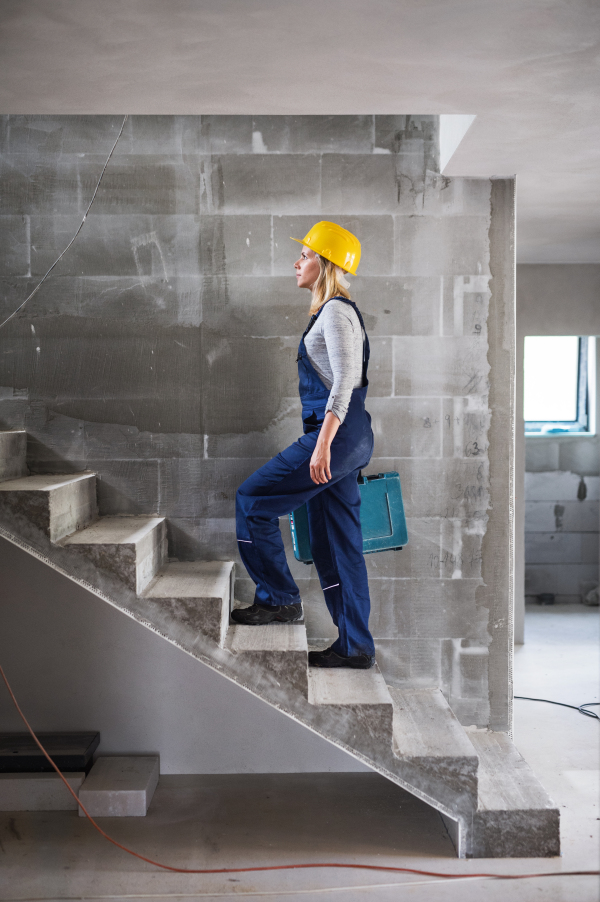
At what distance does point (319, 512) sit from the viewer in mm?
2742

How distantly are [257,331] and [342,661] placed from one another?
1.44 meters

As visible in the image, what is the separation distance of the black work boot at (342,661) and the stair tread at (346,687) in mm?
19

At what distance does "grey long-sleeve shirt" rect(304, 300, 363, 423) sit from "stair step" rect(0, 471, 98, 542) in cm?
102

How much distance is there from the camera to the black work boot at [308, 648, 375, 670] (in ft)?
9.04

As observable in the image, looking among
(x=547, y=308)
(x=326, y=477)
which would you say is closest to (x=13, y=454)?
(x=326, y=477)

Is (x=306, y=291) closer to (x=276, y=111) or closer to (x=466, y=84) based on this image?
(x=276, y=111)

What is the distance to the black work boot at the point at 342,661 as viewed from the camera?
2.76 metres

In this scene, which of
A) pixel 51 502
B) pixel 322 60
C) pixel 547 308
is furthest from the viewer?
pixel 547 308

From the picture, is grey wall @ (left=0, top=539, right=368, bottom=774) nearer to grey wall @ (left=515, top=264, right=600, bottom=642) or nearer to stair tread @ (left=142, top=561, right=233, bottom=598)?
stair tread @ (left=142, top=561, right=233, bottom=598)

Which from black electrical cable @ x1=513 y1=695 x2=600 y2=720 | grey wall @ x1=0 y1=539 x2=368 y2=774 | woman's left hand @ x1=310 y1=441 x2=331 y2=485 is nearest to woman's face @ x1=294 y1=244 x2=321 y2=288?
woman's left hand @ x1=310 y1=441 x2=331 y2=485

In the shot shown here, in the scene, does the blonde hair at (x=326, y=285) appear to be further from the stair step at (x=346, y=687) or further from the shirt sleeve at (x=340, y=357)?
the stair step at (x=346, y=687)

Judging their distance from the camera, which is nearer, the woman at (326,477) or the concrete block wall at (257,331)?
the woman at (326,477)

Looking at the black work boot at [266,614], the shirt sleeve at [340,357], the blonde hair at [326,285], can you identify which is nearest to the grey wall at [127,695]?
the black work boot at [266,614]

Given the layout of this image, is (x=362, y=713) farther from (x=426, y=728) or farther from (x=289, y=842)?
(x=289, y=842)
